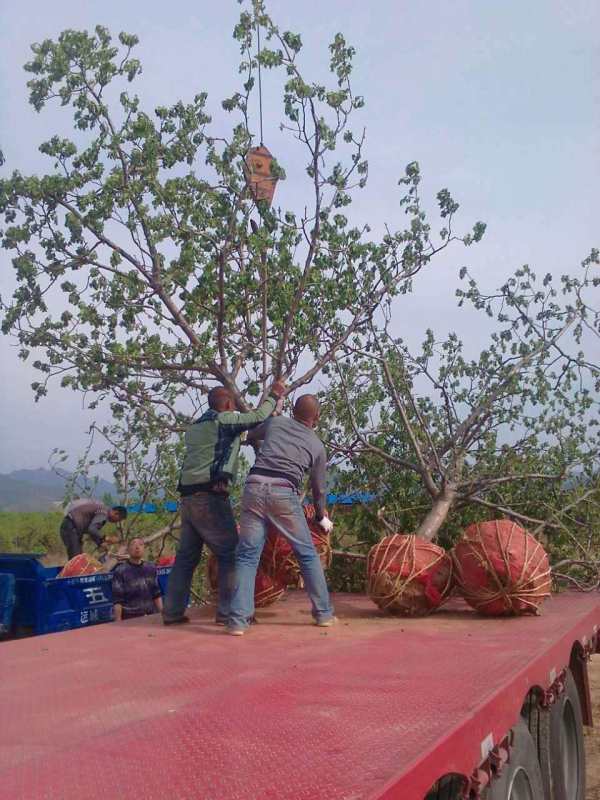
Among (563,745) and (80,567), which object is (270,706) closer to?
(563,745)

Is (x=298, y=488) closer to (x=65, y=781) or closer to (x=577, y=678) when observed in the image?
(x=577, y=678)

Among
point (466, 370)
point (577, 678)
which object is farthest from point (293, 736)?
point (466, 370)

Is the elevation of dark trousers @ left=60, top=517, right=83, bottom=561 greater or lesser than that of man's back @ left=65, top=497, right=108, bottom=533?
lesser

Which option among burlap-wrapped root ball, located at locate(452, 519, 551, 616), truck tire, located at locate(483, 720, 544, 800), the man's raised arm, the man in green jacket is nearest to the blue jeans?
the man in green jacket

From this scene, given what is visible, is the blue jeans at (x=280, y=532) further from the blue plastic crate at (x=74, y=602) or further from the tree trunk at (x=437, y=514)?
the tree trunk at (x=437, y=514)

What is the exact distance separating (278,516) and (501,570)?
4.45ft

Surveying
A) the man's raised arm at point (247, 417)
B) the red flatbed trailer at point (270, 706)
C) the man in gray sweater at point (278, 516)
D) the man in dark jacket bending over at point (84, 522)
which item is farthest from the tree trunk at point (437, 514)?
the man in dark jacket bending over at point (84, 522)

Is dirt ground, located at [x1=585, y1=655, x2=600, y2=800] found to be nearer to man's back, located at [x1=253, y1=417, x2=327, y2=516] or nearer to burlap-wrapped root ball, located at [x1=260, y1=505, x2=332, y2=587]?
burlap-wrapped root ball, located at [x1=260, y1=505, x2=332, y2=587]

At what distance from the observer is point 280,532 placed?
16.6 ft

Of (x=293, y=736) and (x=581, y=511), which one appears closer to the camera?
(x=293, y=736)

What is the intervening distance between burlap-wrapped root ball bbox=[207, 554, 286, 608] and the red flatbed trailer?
49cm

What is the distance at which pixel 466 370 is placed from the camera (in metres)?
7.86

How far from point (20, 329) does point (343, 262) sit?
2.66 m

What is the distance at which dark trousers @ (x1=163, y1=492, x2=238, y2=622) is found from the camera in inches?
207
